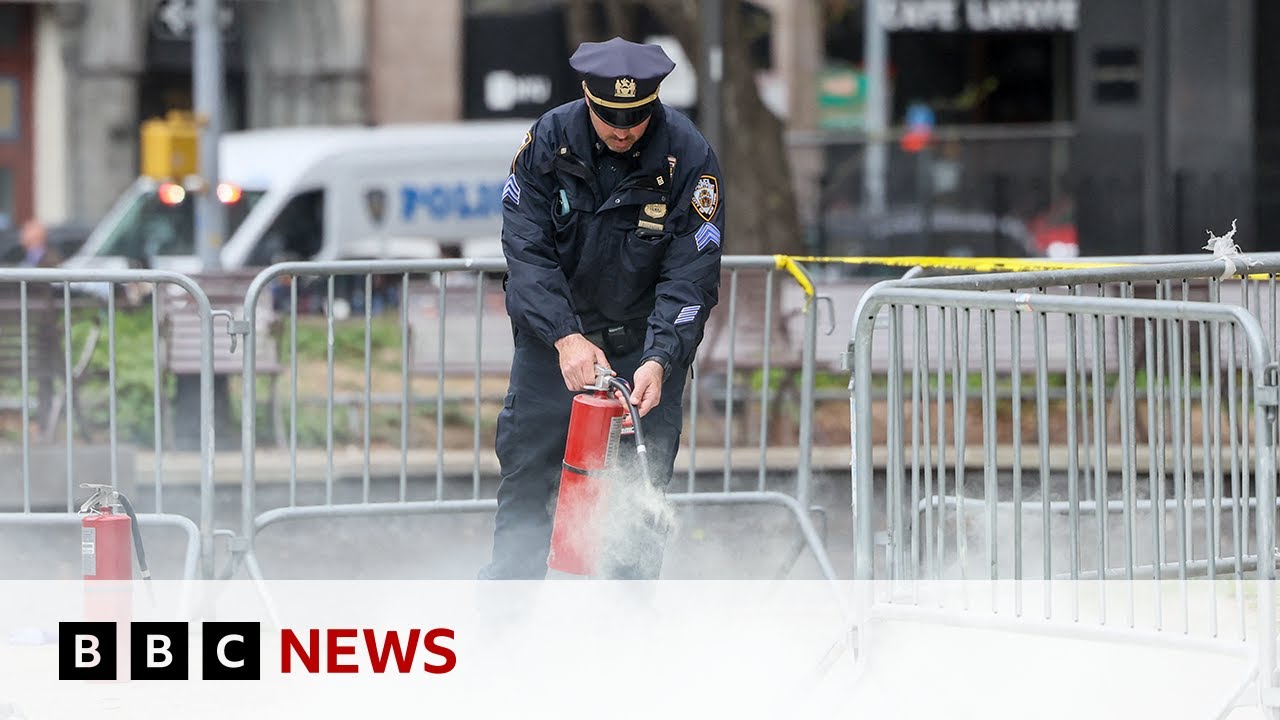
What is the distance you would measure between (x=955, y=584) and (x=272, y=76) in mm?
23936

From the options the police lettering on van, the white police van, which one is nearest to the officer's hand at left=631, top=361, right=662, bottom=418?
the white police van

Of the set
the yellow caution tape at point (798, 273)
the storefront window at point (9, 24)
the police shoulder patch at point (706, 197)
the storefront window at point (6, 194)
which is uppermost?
the storefront window at point (9, 24)

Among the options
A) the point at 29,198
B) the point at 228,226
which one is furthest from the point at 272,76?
the point at 228,226

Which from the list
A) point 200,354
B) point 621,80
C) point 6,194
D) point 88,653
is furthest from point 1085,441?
point 6,194

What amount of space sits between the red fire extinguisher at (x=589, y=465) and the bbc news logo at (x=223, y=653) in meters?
0.67

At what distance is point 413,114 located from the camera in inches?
1108

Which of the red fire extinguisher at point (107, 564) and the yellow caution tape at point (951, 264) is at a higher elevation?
the yellow caution tape at point (951, 264)

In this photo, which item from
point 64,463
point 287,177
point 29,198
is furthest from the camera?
point 29,198

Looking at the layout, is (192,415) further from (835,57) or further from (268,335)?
(835,57)

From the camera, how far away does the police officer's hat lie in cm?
516

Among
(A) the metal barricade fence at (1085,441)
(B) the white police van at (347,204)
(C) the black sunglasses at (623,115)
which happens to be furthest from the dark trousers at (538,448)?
(B) the white police van at (347,204)

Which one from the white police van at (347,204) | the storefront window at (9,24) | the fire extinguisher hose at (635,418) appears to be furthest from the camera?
the storefront window at (9,24)

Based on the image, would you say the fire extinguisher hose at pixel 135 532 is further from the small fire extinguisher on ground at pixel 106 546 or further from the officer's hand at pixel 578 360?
the officer's hand at pixel 578 360

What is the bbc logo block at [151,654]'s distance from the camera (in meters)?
5.73
